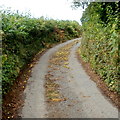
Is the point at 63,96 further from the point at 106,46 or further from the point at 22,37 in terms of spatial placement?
the point at 22,37

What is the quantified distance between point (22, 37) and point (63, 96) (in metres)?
5.83

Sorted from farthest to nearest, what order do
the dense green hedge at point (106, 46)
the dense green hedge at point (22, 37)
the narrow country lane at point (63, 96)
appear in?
the dense green hedge at point (22, 37)
the dense green hedge at point (106, 46)
the narrow country lane at point (63, 96)

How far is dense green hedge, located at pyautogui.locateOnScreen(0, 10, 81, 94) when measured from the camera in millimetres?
8641

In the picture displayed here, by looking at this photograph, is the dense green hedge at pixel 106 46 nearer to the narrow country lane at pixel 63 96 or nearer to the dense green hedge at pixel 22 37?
the narrow country lane at pixel 63 96

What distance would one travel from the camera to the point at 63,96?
753 cm

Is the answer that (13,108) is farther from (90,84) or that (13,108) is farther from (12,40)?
(12,40)

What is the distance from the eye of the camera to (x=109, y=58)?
8.10 m

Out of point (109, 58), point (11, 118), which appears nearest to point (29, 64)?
point (109, 58)

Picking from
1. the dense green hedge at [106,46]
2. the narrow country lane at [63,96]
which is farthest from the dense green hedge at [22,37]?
the dense green hedge at [106,46]

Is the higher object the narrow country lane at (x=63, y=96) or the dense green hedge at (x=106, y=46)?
the dense green hedge at (x=106, y=46)

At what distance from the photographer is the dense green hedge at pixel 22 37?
28.3ft

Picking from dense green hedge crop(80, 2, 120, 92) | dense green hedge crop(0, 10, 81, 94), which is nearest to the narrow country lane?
dense green hedge crop(80, 2, 120, 92)

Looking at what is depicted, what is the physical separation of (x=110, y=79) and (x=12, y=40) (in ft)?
16.8

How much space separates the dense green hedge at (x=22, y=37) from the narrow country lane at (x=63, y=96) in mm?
984
